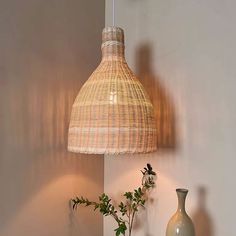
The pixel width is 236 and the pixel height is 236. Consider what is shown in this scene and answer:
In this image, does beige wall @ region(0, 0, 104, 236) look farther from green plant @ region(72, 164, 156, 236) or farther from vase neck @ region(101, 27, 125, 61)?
vase neck @ region(101, 27, 125, 61)

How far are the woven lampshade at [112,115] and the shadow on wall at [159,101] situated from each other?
0.21 meters

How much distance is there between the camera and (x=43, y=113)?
4.58 ft

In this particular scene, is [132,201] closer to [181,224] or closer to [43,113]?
[181,224]

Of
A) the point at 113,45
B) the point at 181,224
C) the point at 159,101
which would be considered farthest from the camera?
the point at 159,101

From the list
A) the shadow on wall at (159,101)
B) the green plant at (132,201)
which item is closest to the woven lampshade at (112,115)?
the shadow on wall at (159,101)

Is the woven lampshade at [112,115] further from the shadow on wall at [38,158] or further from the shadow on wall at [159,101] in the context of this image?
the shadow on wall at [38,158]

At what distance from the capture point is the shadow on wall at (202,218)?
1.14 m

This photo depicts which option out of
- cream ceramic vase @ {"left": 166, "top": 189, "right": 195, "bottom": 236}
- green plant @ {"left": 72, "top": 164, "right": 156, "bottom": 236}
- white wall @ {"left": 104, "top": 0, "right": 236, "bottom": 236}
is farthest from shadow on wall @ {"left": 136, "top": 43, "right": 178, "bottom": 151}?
cream ceramic vase @ {"left": 166, "top": 189, "right": 195, "bottom": 236}

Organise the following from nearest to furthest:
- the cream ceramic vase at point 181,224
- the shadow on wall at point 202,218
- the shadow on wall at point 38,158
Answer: the cream ceramic vase at point 181,224 < the shadow on wall at point 202,218 < the shadow on wall at point 38,158

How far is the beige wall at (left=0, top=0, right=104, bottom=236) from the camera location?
129 centimetres

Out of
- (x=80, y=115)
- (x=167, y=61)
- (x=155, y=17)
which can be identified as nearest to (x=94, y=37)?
(x=155, y=17)

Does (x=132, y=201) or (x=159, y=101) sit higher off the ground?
(x=159, y=101)

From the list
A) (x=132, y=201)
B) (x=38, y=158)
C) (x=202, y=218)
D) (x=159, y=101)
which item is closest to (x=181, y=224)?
(x=202, y=218)

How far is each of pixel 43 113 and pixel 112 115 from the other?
1.62 ft
